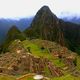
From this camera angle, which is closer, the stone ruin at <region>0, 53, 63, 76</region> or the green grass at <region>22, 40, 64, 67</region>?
the stone ruin at <region>0, 53, 63, 76</region>

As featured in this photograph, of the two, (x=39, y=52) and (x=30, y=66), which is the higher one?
(x=39, y=52)

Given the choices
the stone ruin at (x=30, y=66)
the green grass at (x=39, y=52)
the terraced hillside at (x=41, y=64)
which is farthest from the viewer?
the green grass at (x=39, y=52)

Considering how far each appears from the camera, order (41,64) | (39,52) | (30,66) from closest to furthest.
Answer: (30,66)
(41,64)
(39,52)

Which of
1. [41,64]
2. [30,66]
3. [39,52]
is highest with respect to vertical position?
[39,52]

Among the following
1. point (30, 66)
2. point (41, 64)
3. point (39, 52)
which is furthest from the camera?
point (39, 52)

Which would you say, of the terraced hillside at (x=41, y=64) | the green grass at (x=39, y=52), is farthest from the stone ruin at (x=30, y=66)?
the green grass at (x=39, y=52)

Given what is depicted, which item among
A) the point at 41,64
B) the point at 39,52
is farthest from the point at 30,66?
the point at 39,52

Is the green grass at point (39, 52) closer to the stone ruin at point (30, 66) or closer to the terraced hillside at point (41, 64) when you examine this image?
the terraced hillside at point (41, 64)

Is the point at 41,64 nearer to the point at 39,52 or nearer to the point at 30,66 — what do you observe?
the point at 30,66

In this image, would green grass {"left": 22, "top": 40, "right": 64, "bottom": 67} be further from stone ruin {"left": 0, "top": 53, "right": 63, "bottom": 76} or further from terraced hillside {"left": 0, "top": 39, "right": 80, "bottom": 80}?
stone ruin {"left": 0, "top": 53, "right": 63, "bottom": 76}

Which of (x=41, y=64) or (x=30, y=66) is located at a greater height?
(x=41, y=64)

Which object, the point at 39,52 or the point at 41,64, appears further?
the point at 39,52

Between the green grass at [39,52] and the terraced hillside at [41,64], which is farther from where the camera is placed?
the green grass at [39,52]

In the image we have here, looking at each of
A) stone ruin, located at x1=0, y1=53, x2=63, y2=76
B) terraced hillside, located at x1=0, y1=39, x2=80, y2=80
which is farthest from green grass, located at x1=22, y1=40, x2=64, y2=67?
stone ruin, located at x1=0, y1=53, x2=63, y2=76
